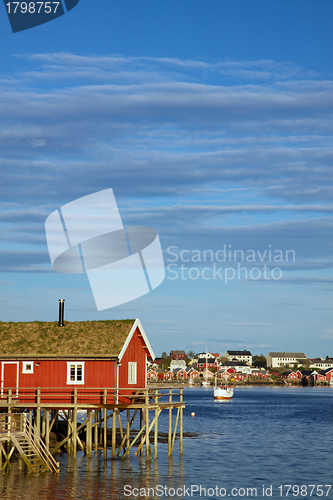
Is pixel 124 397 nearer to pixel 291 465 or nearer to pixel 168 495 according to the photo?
pixel 168 495

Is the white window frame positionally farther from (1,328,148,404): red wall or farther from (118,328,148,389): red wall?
(1,328,148,404): red wall

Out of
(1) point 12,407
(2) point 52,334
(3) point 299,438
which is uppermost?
(2) point 52,334

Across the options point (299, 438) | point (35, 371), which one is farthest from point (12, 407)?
point (299, 438)

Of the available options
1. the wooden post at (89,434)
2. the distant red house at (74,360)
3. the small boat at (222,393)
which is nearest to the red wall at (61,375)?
the distant red house at (74,360)

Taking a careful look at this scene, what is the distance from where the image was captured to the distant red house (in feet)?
128

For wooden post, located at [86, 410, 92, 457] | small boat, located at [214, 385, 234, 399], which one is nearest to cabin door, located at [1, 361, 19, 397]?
wooden post, located at [86, 410, 92, 457]

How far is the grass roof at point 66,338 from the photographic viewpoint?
40.1 m

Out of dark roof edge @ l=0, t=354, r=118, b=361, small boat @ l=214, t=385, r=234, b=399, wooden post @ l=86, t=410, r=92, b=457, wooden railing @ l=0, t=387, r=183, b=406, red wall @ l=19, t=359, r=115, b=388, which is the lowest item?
small boat @ l=214, t=385, r=234, b=399

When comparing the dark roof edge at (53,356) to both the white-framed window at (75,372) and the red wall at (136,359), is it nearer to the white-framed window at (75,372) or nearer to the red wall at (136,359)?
the white-framed window at (75,372)

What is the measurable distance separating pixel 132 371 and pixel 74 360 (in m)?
4.19

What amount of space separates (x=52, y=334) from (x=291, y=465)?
19.0 meters

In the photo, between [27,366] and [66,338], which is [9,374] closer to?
[27,366]

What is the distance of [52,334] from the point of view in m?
42.1

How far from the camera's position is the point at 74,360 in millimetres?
39656
